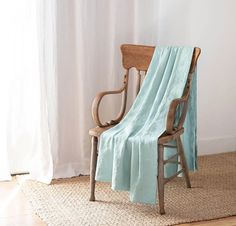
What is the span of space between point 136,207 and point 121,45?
3.69 feet

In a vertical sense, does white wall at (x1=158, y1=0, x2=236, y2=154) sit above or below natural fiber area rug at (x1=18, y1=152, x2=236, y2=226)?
above

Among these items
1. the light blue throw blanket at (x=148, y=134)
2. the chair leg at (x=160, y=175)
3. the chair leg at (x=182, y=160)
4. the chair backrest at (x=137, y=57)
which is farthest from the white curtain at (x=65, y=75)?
the chair leg at (x=160, y=175)

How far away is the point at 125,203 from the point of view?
117 inches

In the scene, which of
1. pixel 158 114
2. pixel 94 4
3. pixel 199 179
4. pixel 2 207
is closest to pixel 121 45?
pixel 94 4

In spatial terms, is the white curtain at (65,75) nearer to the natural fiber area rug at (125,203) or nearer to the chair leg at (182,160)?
the natural fiber area rug at (125,203)

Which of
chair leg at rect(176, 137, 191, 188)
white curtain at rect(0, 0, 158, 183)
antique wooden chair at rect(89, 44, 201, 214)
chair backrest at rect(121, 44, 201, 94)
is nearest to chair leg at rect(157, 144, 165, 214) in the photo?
antique wooden chair at rect(89, 44, 201, 214)

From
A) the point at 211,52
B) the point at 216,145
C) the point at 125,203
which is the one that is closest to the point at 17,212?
the point at 125,203

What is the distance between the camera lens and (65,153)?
352 centimetres

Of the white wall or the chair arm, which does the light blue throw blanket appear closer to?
the chair arm

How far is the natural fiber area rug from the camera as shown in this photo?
275 centimetres

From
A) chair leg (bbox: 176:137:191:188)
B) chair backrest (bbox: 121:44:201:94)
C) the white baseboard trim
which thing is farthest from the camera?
the white baseboard trim

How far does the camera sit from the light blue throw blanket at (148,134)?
2.76 meters

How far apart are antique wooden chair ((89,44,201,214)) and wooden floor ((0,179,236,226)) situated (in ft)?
1.24

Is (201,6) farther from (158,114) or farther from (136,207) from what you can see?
(136,207)
